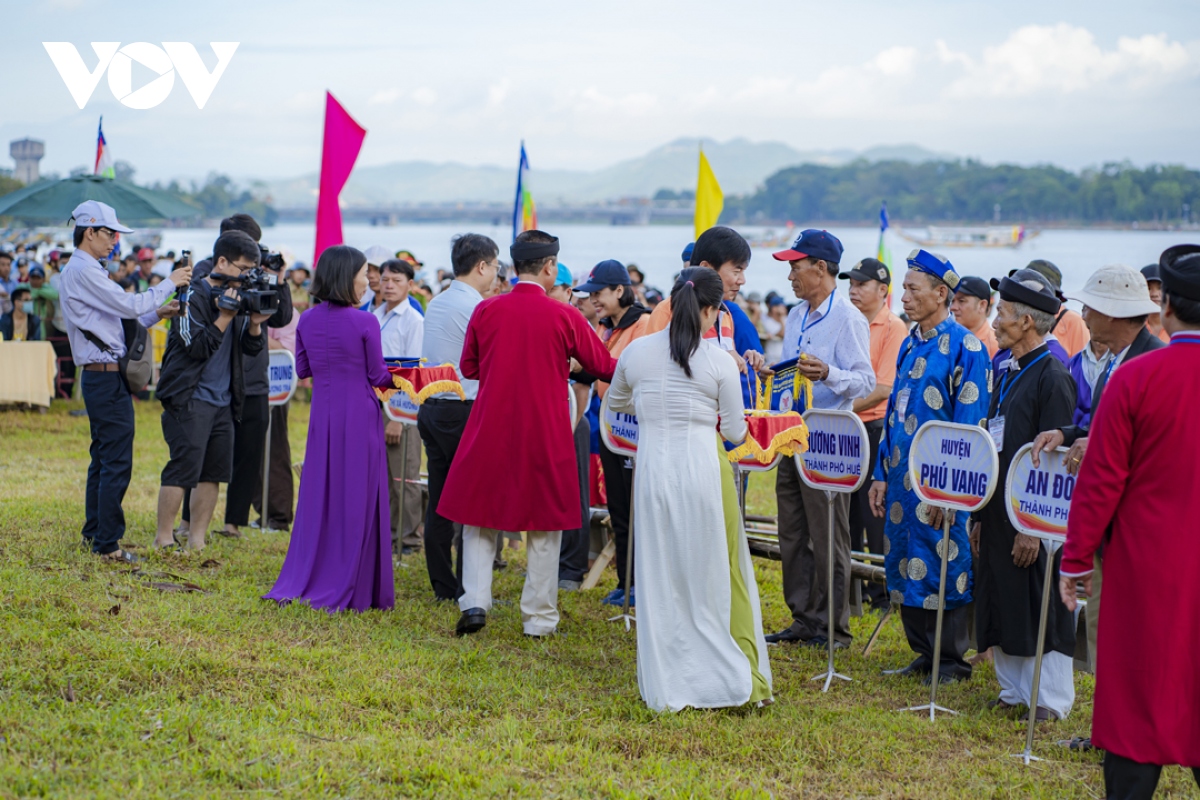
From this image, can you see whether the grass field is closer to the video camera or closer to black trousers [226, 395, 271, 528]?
black trousers [226, 395, 271, 528]

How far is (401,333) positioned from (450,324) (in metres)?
1.55

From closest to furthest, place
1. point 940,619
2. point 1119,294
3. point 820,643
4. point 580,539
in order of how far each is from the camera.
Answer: point 1119,294 < point 940,619 < point 820,643 < point 580,539

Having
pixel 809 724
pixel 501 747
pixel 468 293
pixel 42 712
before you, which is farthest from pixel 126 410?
pixel 809 724

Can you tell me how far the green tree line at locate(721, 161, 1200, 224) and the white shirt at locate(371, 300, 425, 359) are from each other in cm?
6298

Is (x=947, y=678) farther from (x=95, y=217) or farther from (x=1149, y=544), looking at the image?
(x=95, y=217)

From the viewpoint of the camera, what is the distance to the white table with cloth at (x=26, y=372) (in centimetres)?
1320

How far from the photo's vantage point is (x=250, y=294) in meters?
6.82

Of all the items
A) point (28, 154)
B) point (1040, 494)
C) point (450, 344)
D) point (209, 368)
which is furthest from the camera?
point (28, 154)

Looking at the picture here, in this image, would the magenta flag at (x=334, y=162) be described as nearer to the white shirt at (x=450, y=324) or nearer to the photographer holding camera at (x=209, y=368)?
the photographer holding camera at (x=209, y=368)

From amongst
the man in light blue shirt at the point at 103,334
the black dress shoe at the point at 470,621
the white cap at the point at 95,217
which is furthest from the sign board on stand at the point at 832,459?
the white cap at the point at 95,217

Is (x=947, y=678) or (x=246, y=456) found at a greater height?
(x=246, y=456)

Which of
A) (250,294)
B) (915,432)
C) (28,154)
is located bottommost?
(915,432)

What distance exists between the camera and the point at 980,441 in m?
4.65

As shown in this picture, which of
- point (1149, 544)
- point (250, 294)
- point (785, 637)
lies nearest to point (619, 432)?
point (785, 637)
